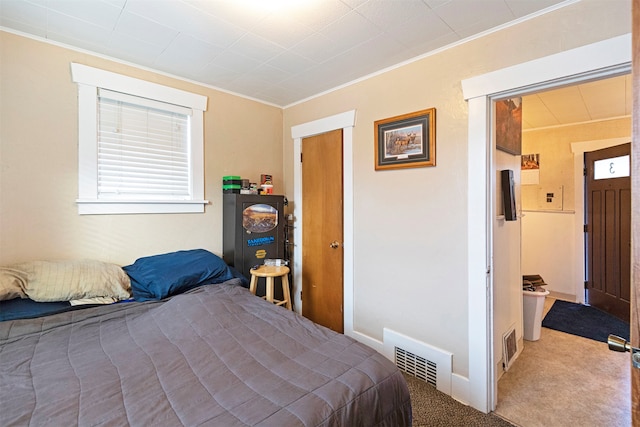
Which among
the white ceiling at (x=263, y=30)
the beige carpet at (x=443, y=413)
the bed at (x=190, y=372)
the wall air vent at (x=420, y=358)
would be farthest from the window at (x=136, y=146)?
the beige carpet at (x=443, y=413)

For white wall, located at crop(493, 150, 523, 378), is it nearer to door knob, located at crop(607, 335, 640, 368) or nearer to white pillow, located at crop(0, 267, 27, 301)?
door knob, located at crop(607, 335, 640, 368)

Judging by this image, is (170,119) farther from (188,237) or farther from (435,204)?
(435,204)

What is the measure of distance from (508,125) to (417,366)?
205 cm

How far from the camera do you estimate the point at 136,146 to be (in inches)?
95.1

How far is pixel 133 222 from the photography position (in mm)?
2361

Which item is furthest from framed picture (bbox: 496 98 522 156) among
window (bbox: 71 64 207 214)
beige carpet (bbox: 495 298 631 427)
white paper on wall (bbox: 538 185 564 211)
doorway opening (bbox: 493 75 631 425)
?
window (bbox: 71 64 207 214)

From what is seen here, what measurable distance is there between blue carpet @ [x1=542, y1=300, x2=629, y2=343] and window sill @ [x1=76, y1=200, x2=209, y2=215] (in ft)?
13.0

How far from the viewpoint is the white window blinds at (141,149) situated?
226cm

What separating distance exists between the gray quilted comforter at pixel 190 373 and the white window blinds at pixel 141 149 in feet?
3.48

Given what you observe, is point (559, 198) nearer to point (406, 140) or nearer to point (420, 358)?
point (406, 140)

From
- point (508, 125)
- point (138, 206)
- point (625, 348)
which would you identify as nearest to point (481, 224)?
point (508, 125)

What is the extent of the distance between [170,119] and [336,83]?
1531 millimetres

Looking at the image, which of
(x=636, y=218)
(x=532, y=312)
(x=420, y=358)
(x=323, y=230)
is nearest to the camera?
(x=636, y=218)

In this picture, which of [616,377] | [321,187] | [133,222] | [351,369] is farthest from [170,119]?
[616,377]
